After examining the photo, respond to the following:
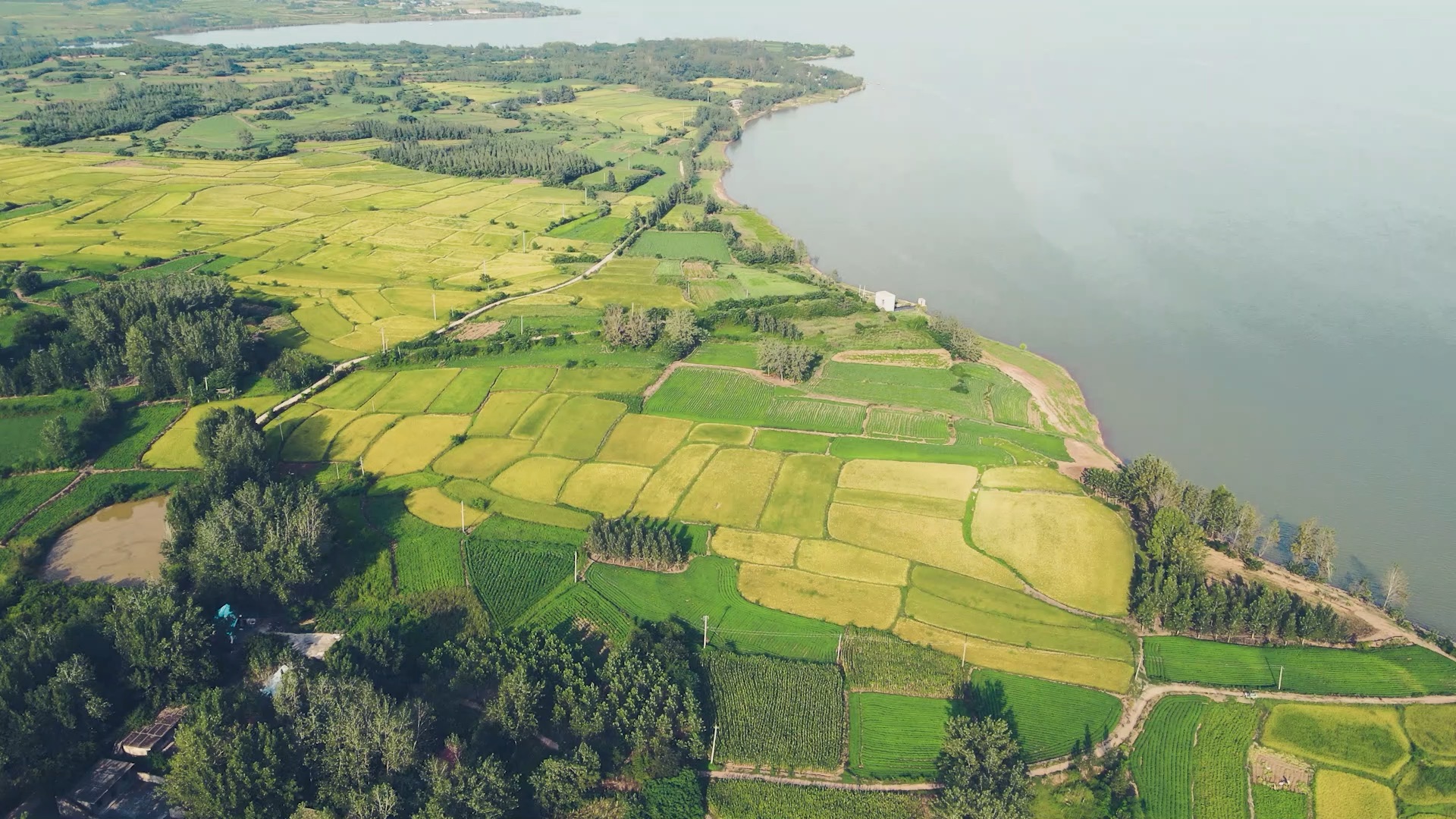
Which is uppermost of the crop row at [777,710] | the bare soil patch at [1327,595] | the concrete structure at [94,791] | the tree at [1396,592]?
the tree at [1396,592]

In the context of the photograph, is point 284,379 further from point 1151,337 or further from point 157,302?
point 1151,337

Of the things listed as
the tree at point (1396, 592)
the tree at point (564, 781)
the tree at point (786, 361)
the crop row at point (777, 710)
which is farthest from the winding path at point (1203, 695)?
the tree at point (786, 361)

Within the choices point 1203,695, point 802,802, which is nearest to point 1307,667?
point 1203,695

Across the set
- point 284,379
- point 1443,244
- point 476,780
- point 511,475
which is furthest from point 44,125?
point 1443,244

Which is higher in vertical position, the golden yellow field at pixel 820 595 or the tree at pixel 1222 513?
the tree at pixel 1222 513

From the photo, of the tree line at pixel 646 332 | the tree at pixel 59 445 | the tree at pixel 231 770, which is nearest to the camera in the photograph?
the tree at pixel 231 770

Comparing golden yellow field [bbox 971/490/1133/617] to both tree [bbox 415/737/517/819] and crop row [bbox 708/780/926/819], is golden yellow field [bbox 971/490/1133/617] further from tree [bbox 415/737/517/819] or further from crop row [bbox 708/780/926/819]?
tree [bbox 415/737/517/819]

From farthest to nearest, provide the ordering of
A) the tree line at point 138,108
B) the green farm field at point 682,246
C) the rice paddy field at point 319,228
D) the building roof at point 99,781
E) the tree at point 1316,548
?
the tree line at point 138,108, the green farm field at point 682,246, the rice paddy field at point 319,228, the tree at point 1316,548, the building roof at point 99,781

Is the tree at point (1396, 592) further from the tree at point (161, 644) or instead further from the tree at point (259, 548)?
the tree at point (161, 644)

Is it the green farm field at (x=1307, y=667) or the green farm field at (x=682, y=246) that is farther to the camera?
Answer: the green farm field at (x=682, y=246)
